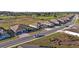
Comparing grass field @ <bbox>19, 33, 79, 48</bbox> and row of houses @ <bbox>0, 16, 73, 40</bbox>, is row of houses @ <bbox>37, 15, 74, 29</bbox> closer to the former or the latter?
row of houses @ <bbox>0, 16, 73, 40</bbox>

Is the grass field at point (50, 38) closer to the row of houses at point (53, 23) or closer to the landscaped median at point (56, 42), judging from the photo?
the landscaped median at point (56, 42)

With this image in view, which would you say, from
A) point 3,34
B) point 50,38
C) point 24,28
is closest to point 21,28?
point 24,28

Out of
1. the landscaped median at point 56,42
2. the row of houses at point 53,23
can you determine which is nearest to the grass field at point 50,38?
the landscaped median at point 56,42

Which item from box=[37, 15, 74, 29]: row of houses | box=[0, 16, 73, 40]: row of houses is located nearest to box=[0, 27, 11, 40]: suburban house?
box=[0, 16, 73, 40]: row of houses

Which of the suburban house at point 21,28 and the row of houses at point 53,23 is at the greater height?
the row of houses at point 53,23

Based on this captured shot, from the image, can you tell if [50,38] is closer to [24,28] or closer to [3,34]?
[24,28]

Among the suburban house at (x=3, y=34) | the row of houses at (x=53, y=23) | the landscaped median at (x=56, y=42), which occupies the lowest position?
the landscaped median at (x=56, y=42)
